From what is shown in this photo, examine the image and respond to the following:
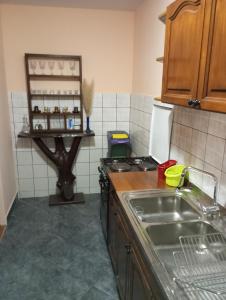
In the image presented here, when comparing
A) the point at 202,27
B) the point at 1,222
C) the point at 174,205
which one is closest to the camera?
the point at 202,27

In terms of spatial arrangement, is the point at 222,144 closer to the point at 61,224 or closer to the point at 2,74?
the point at 61,224

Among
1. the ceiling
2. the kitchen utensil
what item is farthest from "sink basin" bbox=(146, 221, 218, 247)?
the ceiling

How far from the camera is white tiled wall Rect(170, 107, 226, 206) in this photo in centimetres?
145

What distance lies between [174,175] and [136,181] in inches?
12.2

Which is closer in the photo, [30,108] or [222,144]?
[222,144]

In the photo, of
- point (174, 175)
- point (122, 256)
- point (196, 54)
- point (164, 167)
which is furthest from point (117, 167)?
point (196, 54)

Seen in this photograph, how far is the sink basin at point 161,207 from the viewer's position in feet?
5.50

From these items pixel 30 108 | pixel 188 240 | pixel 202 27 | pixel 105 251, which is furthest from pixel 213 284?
pixel 30 108

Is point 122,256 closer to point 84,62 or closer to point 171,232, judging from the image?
point 171,232

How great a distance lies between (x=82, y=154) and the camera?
3.40 m

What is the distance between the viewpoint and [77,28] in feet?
9.87

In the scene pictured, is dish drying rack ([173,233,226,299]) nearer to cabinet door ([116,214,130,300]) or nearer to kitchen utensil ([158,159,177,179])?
cabinet door ([116,214,130,300])

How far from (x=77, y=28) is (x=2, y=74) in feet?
3.49

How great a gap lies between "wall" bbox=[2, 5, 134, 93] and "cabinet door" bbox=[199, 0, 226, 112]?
2261 mm
